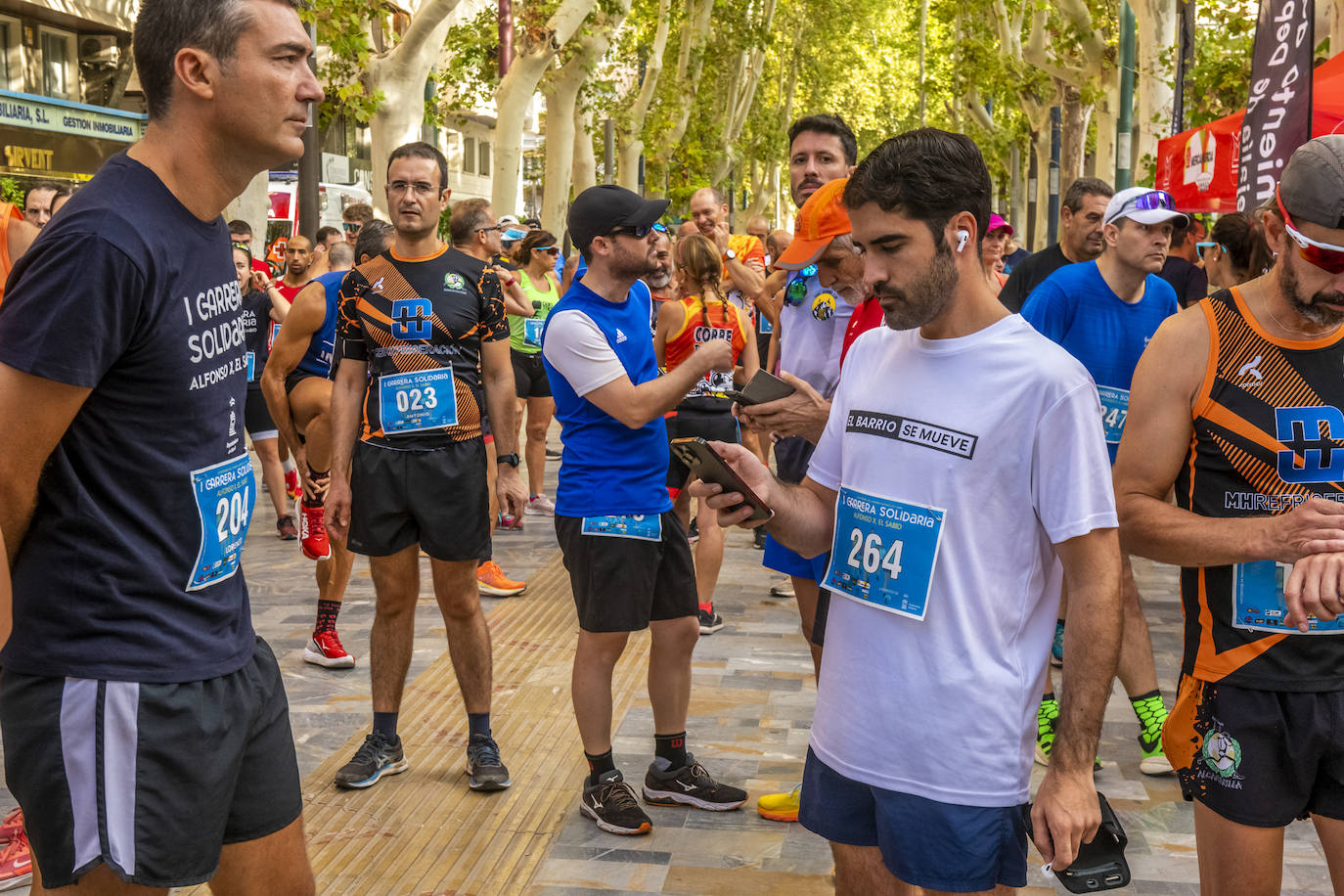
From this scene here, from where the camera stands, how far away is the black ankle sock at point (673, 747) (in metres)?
5.13

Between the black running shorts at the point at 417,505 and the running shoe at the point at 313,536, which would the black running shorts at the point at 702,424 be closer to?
the running shoe at the point at 313,536

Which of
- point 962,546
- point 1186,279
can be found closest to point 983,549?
point 962,546

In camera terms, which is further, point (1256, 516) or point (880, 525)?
point (1256, 516)

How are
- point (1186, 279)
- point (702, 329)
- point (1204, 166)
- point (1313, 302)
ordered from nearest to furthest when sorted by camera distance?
1. point (1313, 302)
2. point (702, 329)
3. point (1186, 279)
4. point (1204, 166)

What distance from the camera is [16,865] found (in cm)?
432

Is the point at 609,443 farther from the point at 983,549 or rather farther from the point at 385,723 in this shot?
the point at 983,549

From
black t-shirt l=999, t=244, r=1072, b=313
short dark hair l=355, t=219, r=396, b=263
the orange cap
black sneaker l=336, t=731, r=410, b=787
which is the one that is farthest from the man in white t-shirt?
black t-shirt l=999, t=244, r=1072, b=313

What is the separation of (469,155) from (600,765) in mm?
59008

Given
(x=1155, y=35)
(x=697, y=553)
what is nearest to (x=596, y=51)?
(x=1155, y=35)

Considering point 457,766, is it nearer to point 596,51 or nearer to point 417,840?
point 417,840

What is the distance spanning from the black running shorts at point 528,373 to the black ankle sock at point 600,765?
6.31 meters

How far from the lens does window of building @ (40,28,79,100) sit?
79.6 ft

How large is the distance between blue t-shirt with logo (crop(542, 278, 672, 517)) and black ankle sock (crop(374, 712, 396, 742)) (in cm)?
117

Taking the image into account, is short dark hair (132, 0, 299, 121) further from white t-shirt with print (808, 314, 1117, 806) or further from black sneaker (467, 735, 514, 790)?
black sneaker (467, 735, 514, 790)
